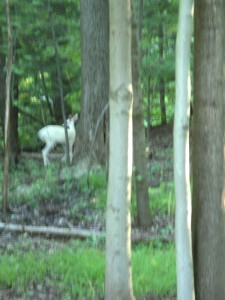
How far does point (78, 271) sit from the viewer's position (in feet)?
16.3

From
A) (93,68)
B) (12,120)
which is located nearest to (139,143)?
(93,68)

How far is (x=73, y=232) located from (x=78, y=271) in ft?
4.52

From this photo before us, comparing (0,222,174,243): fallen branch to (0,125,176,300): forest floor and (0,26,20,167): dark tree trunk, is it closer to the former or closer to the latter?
(0,125,176,300): forest floor

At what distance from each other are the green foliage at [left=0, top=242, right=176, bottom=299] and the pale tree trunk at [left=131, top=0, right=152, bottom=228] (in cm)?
102

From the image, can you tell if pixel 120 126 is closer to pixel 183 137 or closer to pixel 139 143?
pixel 183 137

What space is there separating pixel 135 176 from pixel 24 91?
974 cm

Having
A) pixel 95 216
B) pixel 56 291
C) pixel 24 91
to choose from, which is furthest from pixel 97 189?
pixel 24 91

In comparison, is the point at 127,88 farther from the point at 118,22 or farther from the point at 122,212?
the point at 122,212

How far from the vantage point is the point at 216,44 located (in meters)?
3.95

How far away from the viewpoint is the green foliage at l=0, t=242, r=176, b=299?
4621mm

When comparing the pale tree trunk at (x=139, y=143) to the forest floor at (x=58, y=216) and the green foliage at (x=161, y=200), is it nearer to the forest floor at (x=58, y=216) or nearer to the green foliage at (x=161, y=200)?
the forest floor at (x=58, y=216)

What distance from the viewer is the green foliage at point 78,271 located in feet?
15.2

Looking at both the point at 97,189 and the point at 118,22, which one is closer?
the point at 118,22

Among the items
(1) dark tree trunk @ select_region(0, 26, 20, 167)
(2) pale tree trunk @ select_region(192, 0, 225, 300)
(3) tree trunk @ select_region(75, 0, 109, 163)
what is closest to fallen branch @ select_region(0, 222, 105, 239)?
(2) pale tree trunk @ select_region(192, 0, 225, 300)
